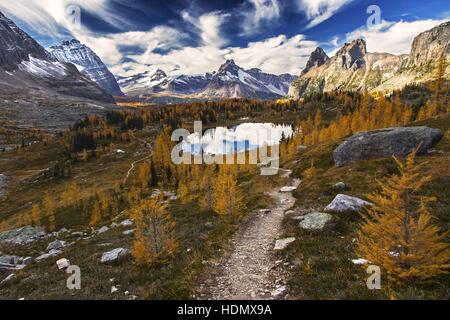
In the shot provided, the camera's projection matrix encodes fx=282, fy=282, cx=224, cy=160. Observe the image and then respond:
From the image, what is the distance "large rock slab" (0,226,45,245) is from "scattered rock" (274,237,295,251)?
5215 cm

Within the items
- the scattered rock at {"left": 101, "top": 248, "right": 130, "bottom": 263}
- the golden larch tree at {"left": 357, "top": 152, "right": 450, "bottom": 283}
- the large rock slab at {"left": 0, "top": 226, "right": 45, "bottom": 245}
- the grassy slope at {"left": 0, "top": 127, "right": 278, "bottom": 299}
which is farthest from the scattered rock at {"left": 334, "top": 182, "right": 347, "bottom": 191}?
the large rock slab at {"left": 0, "top": 226, "right": 45, "bottom": 245}

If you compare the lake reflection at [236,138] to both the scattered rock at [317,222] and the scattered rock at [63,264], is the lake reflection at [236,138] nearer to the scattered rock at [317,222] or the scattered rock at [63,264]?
the scattered rock at [63,264]

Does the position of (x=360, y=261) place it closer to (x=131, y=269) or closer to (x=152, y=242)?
(x=152, y=242)

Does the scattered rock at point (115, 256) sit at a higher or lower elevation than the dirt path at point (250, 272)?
lower

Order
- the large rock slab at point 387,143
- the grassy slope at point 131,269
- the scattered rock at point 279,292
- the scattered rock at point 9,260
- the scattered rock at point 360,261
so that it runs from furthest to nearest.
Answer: the large rock slab at point 387,143
the scattered rock at point 9,260
the grassy slope at point 131,269
the scattered rock at point 360,261
the scattered rock at point 279,292

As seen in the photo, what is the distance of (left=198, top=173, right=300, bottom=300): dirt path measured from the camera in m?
13.4

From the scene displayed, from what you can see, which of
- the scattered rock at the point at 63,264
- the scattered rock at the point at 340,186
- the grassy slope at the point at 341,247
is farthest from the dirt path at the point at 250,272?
the scattered rock at the point at 63,264

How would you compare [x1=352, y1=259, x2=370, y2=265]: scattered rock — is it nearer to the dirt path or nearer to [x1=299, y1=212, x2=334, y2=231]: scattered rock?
the dirt path

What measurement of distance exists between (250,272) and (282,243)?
4422 mm

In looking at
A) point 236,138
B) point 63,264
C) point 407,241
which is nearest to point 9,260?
point 63,264

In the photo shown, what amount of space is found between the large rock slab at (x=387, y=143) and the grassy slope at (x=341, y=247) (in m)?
2.95

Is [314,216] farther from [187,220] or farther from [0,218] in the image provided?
[0,218]

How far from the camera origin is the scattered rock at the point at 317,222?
20.7m
